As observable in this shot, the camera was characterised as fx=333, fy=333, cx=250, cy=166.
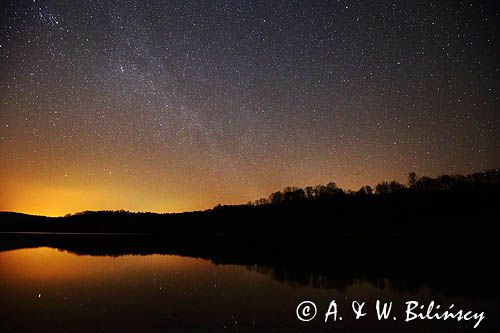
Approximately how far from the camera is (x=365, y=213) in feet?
241

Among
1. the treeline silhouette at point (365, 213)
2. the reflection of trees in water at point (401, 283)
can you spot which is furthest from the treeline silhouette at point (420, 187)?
the reflection of trees in water at point (401, 283)

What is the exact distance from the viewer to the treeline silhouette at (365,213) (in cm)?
5928

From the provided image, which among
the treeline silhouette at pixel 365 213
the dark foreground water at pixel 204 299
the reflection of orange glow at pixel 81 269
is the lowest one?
the dark foreground water at pixel 204 299

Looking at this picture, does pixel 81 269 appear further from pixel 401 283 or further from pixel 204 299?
pixel 401 283

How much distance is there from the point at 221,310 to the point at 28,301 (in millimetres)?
7613

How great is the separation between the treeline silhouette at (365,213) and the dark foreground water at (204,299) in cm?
4041

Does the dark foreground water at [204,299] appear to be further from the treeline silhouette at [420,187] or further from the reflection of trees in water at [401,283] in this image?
the treeline silhouette at [420,187]

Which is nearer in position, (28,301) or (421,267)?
(28,301)

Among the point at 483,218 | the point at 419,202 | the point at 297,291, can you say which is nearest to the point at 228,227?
→ the point at 419,202

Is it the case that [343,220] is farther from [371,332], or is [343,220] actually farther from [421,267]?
[371,332]

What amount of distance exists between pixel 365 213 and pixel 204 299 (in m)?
66.2

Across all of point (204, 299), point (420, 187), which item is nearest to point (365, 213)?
point (420, 187)

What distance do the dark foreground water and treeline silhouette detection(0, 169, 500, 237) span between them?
4041cm

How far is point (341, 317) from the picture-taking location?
10.8m
